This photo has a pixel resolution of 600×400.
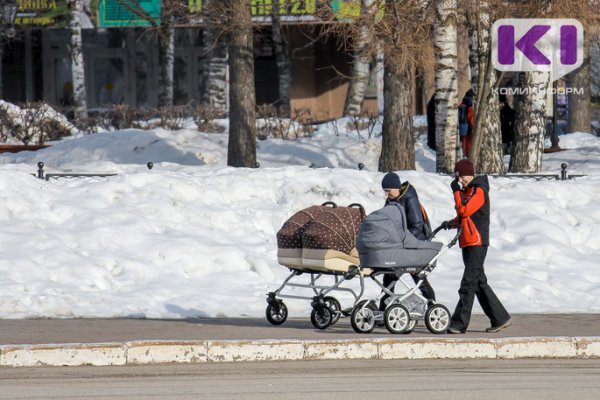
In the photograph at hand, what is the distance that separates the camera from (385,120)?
23.3 meters

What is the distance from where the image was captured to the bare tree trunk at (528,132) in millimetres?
23547

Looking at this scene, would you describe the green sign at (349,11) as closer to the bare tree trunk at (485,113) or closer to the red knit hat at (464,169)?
the bare tree trunk at (485,113)

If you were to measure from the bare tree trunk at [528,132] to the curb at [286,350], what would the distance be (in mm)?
12169

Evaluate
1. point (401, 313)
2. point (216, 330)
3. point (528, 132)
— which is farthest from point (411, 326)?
point (528, 132)

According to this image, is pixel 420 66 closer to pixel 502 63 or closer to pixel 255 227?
pixel 502 63

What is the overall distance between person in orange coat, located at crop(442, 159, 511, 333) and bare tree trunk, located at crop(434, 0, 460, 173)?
9060mm

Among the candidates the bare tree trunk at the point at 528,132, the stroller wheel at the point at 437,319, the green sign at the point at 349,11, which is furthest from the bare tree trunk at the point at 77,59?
the stroller wheel at the point at 437,319

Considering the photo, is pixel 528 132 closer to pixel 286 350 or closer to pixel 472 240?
pixel 472 240

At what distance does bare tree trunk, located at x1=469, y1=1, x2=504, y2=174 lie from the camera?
21.8 metres

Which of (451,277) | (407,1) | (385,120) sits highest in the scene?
(407,1)

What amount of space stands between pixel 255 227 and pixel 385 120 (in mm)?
6059

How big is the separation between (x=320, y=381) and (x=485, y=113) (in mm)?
13160

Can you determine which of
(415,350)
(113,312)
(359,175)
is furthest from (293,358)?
(359,175)

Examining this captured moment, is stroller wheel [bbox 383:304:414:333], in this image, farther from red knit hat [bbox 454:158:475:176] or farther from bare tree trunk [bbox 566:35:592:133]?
bare tree trunk [bbox 566:35:592:133]
